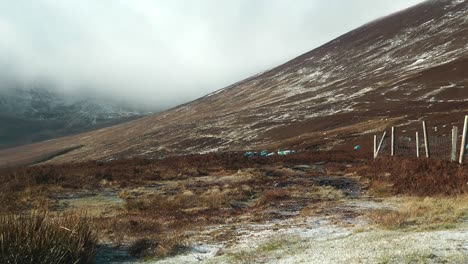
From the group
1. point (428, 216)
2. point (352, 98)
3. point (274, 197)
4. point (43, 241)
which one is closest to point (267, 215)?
point (274, 197)

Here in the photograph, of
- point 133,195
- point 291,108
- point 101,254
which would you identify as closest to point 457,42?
point 291,108

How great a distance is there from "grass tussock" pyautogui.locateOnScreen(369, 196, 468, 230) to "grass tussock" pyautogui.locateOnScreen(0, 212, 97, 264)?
23.4 ft

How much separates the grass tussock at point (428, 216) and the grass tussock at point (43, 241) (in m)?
7.12

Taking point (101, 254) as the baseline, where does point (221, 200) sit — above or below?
below

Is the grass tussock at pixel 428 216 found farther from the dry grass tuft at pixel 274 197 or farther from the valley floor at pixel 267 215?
the dry grass tuft at pixel 274 197

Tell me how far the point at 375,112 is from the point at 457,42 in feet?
203

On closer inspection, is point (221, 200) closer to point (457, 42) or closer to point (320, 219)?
point (320, 219)

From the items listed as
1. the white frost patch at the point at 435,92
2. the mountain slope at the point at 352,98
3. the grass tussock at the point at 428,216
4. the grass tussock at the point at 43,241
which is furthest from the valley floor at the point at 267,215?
the white frost patch at the point at 435,92

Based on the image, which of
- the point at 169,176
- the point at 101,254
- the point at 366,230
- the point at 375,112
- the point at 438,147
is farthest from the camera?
the point at 375,112

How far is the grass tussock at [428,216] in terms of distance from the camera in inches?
427

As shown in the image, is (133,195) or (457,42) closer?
(133,195)

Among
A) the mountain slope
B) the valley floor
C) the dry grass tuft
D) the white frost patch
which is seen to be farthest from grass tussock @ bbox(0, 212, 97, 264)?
the white frost patch

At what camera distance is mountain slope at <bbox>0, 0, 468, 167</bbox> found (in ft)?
279

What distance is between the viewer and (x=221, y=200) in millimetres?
18391
